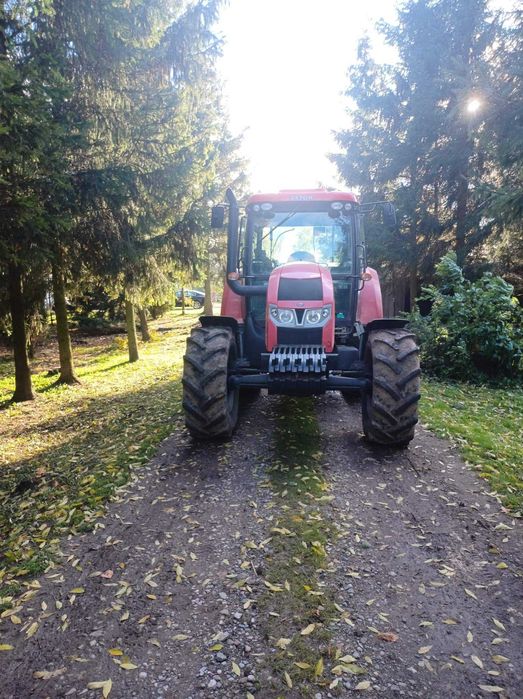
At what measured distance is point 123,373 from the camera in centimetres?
1195

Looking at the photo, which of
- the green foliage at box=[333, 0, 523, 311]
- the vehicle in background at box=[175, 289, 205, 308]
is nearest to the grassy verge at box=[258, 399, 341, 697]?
the green foliage at box=[333, 0, 523, 311]

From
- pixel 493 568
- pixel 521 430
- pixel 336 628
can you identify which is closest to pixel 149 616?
pixel 336 628

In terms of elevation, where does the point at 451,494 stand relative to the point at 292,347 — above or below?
below

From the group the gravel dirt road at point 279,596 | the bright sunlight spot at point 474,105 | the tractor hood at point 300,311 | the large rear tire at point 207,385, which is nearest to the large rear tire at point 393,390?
the gravel dirt road at point 279,596

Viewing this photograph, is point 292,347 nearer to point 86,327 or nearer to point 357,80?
point 357,80

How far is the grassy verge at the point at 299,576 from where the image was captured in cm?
238

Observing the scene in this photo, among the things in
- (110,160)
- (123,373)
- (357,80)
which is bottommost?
(123,373)

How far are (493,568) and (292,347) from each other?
275cm

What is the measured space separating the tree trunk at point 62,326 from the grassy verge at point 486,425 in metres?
7.39

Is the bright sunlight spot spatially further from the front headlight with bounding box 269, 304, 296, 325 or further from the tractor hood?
the front headlight with bounding box 269, 304, 296, 325

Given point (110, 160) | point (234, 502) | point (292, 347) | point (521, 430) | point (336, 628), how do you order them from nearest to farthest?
1. point (336, 628)
2. point (234, 502)
3. point (292, 347)
4. point (521, 430)
5. point (110, 160)

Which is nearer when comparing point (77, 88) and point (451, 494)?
point (451, 494)

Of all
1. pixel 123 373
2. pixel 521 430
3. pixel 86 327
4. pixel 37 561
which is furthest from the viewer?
pixel 86 327

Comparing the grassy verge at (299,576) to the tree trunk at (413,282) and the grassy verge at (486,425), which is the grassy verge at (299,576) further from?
the tree trunk at (413,282)
